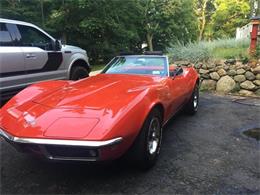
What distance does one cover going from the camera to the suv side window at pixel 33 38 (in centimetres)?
634

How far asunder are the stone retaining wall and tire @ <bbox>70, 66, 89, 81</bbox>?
3.58m

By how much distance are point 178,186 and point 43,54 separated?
453 cm

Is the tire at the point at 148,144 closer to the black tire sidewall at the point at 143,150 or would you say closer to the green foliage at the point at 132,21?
the black tire sidewall at the point at 143,150

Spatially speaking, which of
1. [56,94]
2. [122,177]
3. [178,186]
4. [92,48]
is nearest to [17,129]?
[56,94]

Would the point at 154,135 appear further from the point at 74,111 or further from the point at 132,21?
the point at 132,21

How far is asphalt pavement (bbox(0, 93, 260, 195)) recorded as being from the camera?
3.17m

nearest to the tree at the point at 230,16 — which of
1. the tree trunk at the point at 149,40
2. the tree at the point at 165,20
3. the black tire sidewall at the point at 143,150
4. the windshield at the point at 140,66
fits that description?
the tree at the point at 165,20

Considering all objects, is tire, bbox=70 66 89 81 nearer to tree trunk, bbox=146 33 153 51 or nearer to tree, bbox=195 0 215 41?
tree trunk, bbox=146 33 153 51

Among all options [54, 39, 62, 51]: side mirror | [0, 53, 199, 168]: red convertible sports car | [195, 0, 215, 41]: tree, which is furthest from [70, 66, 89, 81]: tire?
[195, 0, 215, 41]: tree

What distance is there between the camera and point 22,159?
3912 mm

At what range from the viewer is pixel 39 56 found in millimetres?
6516

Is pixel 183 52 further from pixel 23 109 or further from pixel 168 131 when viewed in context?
pixel 23 109

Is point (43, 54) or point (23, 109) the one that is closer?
point (23, 109)

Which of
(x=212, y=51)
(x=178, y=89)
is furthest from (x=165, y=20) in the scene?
(x=178, y=89)
